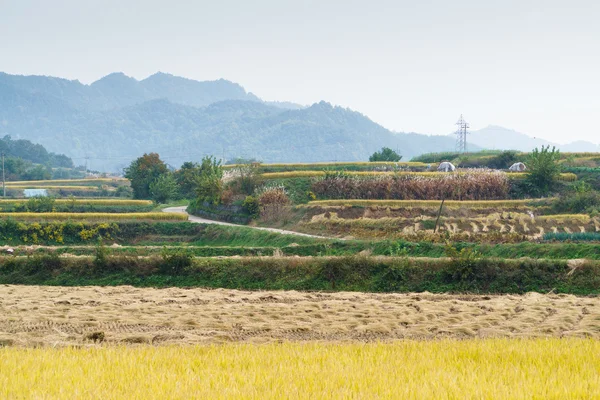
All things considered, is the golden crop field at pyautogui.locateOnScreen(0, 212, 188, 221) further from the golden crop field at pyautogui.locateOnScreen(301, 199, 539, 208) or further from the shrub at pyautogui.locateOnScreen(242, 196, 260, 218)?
the golden crop field at pyautogui.locateOnScreen(301, 199, 539, 208)

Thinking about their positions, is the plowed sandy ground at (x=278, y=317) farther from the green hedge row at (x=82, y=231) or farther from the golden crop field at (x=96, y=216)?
the golden crop field at (x=96, y=216)

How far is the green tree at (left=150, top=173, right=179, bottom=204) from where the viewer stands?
53938 mm

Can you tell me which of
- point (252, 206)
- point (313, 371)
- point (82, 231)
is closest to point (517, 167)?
point (252, 206)

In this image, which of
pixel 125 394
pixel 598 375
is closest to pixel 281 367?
pixel 125 394

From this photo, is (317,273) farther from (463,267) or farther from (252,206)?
(252,206)

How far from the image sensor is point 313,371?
9031 mm

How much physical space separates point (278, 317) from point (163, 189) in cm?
4082

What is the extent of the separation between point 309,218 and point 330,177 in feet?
24.8

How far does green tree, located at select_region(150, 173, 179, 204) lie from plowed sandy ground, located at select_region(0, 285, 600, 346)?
35467 millimetres

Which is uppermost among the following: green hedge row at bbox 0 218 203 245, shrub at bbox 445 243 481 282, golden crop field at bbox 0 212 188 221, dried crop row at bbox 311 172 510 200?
dried crop row at bbox 311 172 510 200

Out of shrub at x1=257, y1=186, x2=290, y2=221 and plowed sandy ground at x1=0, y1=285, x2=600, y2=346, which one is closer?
plowed sandy ground at x1=0, y1=285, x2=600, y2=346

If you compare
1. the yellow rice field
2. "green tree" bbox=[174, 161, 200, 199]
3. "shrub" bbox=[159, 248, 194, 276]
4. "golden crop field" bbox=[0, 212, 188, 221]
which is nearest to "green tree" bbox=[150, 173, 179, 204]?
"green tree" bbox=[174, 161, 200, 199]

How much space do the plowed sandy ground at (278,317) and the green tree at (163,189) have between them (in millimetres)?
35467

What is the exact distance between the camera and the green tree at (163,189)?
53938 mm
